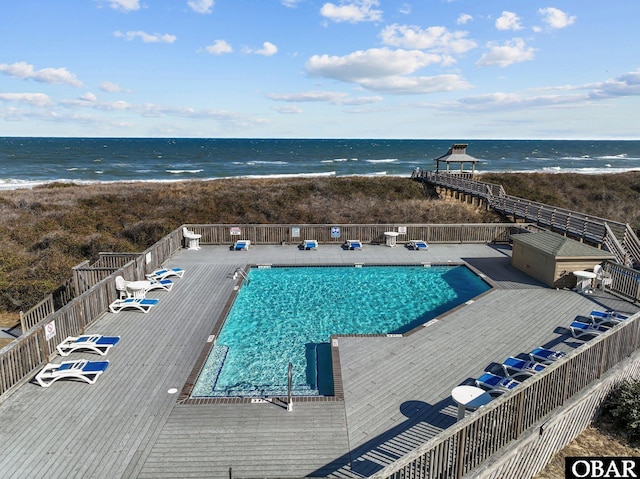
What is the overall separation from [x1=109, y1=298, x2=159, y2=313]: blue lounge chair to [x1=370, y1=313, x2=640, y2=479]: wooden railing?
8666 mm

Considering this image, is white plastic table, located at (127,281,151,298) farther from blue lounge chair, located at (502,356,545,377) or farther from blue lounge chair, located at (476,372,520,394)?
blue lounge chair, located at (502,356,545,377)

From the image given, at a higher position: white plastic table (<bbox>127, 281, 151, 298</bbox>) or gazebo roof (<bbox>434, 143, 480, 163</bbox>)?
gazebo roof (<bbox>434, 143, 480, 163</bbox>)

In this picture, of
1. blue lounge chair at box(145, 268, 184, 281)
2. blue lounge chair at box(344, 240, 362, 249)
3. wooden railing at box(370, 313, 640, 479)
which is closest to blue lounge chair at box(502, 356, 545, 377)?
wooden railing at box(370, 313, 640, 479)

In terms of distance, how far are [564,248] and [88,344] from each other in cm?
1338

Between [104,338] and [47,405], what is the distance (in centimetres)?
215

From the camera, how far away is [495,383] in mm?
7375

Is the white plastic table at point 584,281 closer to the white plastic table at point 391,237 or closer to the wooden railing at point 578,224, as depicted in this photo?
the wooden railing at point 578,224

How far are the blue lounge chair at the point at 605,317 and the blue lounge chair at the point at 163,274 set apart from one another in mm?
11944

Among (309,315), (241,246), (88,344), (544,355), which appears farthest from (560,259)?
(88,344)

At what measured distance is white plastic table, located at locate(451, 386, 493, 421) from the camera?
19.7 feet

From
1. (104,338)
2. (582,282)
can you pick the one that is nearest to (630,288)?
(582,282)

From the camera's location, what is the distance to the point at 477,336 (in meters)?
9.78

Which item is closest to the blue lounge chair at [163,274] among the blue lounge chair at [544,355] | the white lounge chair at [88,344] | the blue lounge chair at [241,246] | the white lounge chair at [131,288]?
the white lounge chair at [131,288]

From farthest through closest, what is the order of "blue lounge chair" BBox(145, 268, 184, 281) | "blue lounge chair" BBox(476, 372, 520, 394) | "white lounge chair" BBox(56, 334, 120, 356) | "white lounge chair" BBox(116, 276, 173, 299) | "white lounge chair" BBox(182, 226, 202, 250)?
1. "white lounge chair" BBox(182, 226, 202, 250)
2. "blue lounge chair" BBox(145, 268, 184, 281)
3. "white lounge chair" BBox(116, 276, 173, 299)
4. "white lounge chair" BBox(56, 334, 120, 356)
5. "blue lounge chair" BBox(476, 372, 520, 394)
